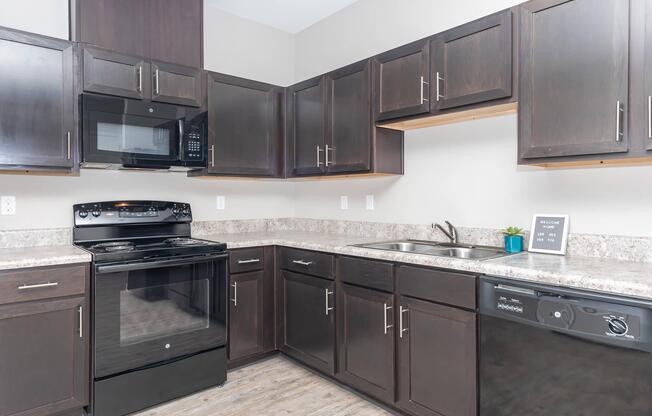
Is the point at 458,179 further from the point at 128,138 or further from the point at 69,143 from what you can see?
A: the point at 69,143

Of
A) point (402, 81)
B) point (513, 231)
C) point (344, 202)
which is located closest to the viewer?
point (513, 231)

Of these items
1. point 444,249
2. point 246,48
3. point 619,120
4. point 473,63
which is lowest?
point 444,249

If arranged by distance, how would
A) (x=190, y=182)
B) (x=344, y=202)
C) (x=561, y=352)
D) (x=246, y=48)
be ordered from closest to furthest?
(x=561, y=352) → (x=190, y=182) → (x=344, y=202) → (x=246, y=48)

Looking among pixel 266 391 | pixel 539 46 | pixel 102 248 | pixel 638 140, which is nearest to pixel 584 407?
pixel 638 140

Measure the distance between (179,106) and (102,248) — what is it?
3.43 feet

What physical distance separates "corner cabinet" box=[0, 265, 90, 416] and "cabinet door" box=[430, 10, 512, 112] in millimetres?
2188

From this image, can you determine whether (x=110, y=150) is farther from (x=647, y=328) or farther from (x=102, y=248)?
(x=647, y=328)

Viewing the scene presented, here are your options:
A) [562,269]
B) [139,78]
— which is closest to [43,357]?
[139,78]

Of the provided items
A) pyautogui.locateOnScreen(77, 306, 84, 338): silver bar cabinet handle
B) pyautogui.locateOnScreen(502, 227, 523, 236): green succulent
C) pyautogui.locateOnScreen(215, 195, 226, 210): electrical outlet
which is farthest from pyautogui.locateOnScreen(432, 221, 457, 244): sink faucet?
pyautogui.locateOnScreen(77, 306, 84, 338): silver bar cabinet handle

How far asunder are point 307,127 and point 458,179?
4.02 ft

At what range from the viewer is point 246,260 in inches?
113

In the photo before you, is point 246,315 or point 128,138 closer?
point 128,138

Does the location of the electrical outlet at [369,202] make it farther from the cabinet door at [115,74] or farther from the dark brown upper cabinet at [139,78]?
the cabinet door at [115,74]

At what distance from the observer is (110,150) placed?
247 cm
